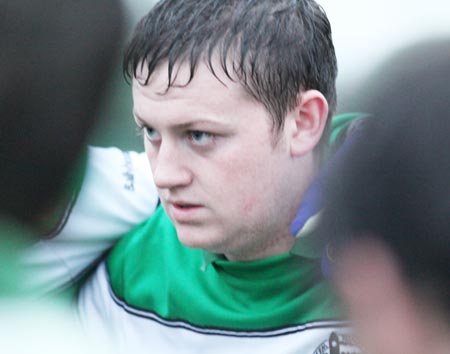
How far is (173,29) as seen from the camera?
996 mm

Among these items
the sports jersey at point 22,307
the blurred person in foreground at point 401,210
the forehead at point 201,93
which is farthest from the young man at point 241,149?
the blurred person in foreground at point 401,210

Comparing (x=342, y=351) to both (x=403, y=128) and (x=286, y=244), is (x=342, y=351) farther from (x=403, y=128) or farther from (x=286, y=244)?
(x=403, y=128)

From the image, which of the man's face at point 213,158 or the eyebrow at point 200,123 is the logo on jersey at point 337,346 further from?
the eyebrow at point 200,123

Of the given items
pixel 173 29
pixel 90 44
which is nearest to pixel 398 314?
pixel 173 29

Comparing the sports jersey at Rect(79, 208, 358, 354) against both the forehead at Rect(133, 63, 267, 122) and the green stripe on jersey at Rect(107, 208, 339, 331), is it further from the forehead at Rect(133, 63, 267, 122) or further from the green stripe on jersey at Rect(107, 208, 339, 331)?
the forehead at Rect(133, 63, 267, 122)

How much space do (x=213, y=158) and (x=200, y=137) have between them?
0.03 meters

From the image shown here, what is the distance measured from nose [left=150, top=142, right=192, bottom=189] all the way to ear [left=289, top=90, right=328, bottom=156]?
0.12 m

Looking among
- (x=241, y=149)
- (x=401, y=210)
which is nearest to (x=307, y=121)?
(x=241, y=149)

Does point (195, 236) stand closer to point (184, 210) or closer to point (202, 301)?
point (184, 210)

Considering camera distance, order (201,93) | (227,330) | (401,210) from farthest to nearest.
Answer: (227,330) < (201,93) < (401,210)

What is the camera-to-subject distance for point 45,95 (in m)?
1.05

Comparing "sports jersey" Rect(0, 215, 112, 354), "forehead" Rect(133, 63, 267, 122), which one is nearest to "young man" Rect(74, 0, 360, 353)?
"forehead" Rect(133, 63, 267, 122)

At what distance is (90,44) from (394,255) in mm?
556

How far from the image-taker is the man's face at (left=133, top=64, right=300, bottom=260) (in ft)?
3.18
